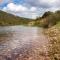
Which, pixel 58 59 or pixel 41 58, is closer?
pixel 58 59

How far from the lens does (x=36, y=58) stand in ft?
54.1

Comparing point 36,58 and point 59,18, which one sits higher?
point 59,18

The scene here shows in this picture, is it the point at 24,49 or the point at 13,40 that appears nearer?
the point at 24,49

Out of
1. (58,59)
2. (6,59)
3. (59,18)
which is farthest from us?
(59,18)

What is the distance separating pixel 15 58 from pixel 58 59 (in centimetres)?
427

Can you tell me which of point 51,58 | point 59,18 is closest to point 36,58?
point 51,58

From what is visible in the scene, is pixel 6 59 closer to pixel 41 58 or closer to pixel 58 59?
pixel 41 58

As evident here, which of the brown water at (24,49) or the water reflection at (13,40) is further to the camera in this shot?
the water reflection at (13,40)

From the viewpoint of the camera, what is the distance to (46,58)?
1634 cm

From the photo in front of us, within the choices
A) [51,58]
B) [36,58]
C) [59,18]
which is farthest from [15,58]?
[59,18]

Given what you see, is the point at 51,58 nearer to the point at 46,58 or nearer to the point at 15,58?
the point at 46,58

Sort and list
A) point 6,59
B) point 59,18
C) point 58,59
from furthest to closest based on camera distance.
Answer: point 59,18, point 6,59, point 58,59

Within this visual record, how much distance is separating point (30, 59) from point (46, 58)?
160cm

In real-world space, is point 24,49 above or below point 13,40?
below
